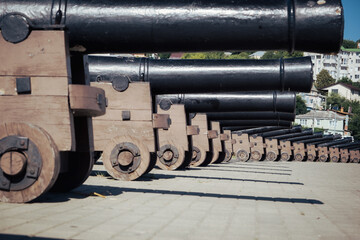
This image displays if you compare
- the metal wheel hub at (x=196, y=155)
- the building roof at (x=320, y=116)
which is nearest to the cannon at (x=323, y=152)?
the metal wheel hub at (x=196, y=155)

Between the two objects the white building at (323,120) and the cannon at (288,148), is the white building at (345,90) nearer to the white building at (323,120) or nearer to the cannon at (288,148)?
the white building at (323,120)

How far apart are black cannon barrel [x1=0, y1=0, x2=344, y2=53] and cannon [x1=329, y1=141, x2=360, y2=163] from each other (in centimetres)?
2938

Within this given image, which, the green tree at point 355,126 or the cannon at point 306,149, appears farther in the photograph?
the green tree at point 355,126

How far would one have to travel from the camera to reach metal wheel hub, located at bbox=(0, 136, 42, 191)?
3.58 m

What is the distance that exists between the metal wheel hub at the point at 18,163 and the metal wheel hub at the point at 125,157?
8.72 ft

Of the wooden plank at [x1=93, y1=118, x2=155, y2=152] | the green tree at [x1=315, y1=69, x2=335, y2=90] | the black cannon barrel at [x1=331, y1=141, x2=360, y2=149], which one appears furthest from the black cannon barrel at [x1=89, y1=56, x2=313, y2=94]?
the green tree at [x1=315, y1=69, x2=335, y2=90]

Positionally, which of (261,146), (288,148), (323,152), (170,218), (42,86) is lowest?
(323,152)

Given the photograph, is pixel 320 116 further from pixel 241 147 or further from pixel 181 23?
pixel 181 23

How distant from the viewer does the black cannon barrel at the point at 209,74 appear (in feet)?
24.7

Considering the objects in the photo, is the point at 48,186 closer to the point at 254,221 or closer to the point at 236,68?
the point at 254,221

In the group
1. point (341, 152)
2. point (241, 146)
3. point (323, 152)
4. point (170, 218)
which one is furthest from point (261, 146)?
point (170, 218)

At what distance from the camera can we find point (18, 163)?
3.58 m

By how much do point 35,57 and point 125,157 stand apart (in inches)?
104

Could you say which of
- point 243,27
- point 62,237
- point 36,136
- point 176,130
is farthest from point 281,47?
point 176,130
